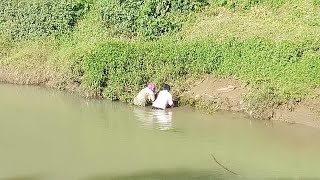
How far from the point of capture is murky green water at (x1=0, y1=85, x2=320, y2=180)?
870 cm

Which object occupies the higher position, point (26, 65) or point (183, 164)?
point (26, 65)

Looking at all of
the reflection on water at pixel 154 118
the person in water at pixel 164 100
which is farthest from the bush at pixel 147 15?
the reflection on water at pixel 154 118

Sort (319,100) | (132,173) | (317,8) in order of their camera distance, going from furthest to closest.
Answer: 1. (317,8)
2. (319,100)
3. (132,173)

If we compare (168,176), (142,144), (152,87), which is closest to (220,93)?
(152,87)

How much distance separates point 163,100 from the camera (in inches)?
461

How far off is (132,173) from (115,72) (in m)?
4.46

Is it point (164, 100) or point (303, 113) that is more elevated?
point (164, 100)

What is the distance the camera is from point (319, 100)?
10.9m

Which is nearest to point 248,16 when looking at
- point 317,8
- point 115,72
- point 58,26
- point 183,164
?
point 317,8

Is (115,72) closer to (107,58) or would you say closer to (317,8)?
(107,58)

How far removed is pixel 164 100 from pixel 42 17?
5.75 metres

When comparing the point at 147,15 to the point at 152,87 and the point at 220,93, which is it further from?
the point at 220,93

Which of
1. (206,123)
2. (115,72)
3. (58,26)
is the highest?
(58,26)

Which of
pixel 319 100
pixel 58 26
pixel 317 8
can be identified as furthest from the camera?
pixel 58 26
